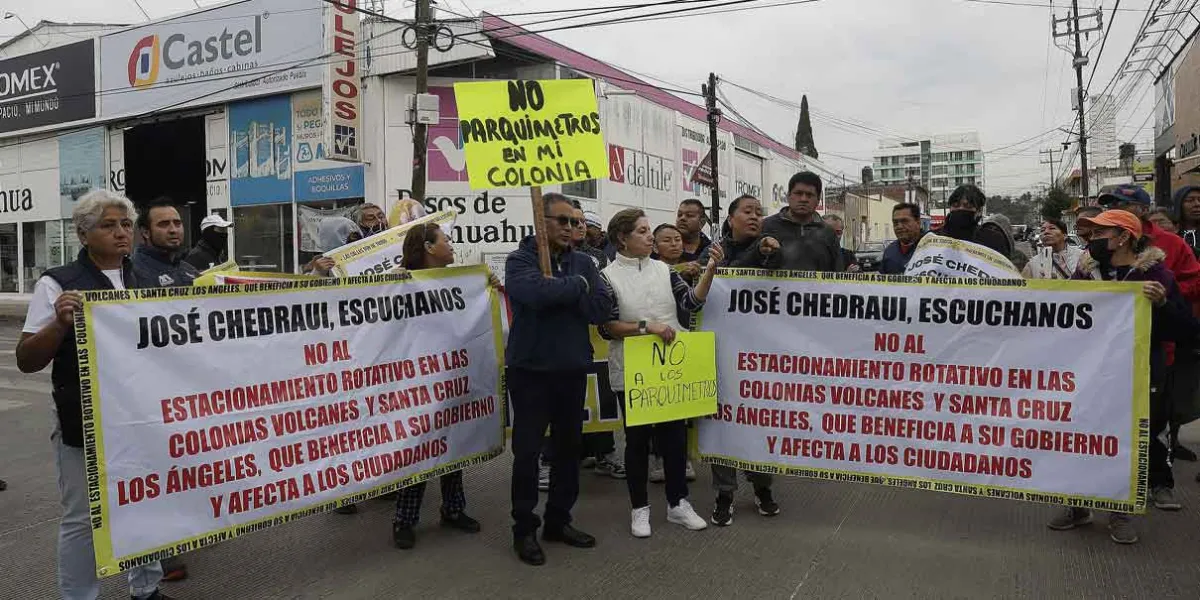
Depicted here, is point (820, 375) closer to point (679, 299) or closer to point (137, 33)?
point (679, 299)

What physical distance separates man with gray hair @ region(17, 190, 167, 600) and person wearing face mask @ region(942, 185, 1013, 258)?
15.5ft

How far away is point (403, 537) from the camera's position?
4609 mm

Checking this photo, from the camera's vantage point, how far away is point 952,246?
16.8 ft

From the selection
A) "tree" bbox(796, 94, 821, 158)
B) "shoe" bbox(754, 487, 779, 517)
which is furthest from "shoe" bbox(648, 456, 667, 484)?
"tree" bbox(796, 94, 821, 158)

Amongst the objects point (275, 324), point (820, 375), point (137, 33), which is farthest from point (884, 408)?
point (137, 33)

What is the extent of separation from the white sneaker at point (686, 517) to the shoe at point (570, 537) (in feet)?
1.73

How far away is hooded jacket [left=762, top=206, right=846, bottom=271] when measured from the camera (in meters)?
5.03

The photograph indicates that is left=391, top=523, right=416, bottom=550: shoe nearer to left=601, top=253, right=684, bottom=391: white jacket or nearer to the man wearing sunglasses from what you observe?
left=601, top=253, right=684, bottom=391: white jacket

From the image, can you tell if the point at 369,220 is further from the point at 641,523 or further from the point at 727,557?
the point at 727,557

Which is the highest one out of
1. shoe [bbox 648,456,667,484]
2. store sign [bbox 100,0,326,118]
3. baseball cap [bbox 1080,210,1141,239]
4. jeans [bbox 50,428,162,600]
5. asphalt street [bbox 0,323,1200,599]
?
store sign [bbox 100,0,326,118]

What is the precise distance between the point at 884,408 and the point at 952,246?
1148 mm

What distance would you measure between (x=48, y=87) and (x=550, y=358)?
27036 millimetres

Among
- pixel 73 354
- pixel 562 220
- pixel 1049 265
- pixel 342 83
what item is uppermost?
pixel 342 83

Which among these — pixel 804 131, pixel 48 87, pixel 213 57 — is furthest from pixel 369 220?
pixel 804 131
